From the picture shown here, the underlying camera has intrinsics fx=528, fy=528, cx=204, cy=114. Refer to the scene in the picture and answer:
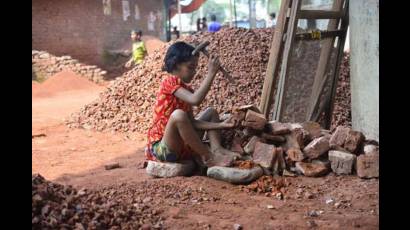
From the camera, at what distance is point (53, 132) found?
8430 mm

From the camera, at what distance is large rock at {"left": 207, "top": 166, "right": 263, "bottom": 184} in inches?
174

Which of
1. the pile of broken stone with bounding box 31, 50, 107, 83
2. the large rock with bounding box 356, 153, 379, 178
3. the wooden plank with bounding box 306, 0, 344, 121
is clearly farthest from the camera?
the pile of broken stone with bounding box 31, 50, 107, 83

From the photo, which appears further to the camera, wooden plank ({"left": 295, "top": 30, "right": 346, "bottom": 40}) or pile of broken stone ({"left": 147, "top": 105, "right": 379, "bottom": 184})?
wooden plank ({"left": 295, "top": 30, "right": 346, "bottom": 40})

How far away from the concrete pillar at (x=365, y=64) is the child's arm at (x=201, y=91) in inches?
58.7

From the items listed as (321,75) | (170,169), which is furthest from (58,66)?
(170,169)

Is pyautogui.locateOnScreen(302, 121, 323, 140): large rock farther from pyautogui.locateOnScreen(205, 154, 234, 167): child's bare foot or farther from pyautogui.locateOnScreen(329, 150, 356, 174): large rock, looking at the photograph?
pyautogui.locateOnScreen(205, 154, 234, 167): child's bare foot

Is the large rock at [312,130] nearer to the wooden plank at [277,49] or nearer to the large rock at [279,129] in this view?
the large rock at [279,129]

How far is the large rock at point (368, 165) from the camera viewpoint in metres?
4.36

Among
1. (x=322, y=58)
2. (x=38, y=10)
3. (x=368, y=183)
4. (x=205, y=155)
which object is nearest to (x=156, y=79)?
(x=322, y=58)

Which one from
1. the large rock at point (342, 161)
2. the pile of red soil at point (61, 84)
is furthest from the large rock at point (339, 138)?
the pile of red soil at point (61, 84)

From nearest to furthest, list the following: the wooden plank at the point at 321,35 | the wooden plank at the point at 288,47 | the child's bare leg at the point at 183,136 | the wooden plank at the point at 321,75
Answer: the child's bare leg at the point at 183,136 < the wooden plank at the point at 288,47 < the wooden plank at the point at 321,35 < the wooden plank at the point at 321,75

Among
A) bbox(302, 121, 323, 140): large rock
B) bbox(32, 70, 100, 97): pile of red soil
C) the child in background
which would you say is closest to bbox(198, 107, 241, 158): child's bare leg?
the child in background

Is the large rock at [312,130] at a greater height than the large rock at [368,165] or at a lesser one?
greater
